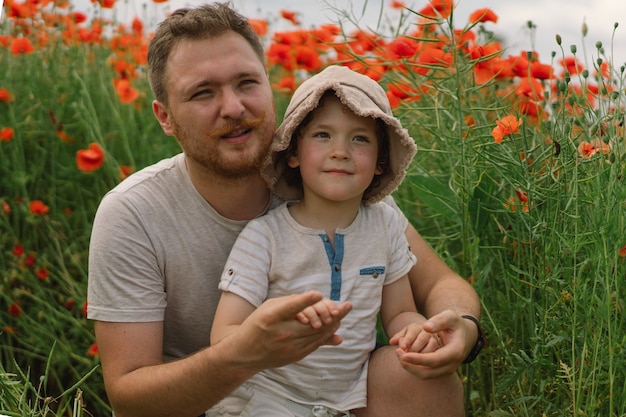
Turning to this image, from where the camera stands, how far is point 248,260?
6.63ft

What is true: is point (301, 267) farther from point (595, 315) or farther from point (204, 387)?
point (595, 315)

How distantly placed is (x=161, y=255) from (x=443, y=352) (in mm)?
675

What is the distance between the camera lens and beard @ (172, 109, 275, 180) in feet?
7.03

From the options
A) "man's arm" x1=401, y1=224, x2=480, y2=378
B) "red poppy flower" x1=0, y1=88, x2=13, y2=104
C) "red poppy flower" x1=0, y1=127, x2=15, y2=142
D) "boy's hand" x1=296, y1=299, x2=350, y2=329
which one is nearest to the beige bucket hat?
"man's arm" x1=401, y1=224, x2=480, y2=378

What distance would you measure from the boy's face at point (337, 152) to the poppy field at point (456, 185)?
308 mm

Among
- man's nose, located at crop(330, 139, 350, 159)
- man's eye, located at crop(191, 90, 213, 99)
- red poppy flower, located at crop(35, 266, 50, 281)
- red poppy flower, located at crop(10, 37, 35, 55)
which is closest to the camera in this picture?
man's nose, located at crop(330, 139, 350, 159)

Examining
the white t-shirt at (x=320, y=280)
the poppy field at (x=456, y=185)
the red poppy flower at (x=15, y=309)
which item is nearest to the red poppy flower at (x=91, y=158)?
the poppy field at (x=456, y=185)

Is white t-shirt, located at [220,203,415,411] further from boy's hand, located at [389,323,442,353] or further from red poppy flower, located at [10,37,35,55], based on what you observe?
red poppy flower, located at [10,37,35,55]

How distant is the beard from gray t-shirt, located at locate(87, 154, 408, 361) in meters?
0.11

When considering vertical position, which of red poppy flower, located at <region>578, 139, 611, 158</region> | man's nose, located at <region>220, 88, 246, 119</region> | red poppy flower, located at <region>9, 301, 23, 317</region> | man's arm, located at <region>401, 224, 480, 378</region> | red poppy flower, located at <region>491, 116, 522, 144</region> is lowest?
red poppy flower, located at <region>9, 301, 23, 317</region>

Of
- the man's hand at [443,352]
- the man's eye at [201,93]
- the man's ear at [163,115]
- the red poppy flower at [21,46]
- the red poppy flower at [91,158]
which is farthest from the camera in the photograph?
the red poppy flower at [21,46]

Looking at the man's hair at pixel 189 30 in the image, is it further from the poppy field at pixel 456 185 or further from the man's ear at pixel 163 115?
the poppy field at pixel 456 185

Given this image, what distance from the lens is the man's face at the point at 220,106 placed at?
2.15m

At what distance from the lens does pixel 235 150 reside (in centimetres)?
215
